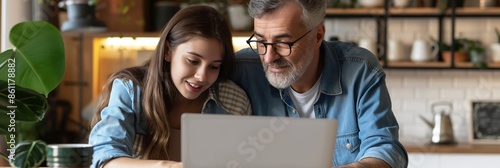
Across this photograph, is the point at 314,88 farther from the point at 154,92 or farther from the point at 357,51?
the point at 154,92

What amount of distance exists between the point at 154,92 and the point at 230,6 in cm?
298

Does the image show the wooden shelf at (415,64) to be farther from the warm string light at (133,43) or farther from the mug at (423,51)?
the warm string light at (133,43)

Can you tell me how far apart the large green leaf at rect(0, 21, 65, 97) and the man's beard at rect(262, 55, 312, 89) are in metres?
0.69

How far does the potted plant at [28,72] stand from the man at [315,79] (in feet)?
2.15

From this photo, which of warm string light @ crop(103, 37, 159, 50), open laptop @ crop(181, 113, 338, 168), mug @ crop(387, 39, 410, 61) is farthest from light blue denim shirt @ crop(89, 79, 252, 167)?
warm string light @ crop(103, 37, 159, 50)

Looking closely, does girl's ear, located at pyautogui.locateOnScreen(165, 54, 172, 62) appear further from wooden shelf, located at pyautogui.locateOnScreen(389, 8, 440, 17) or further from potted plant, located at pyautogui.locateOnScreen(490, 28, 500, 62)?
potted plant, located at pyautogui.locateOnScreen(490, 28, 500, 62)

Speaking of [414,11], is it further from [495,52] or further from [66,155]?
[66,155]

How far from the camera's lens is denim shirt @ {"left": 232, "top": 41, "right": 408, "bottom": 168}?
265cm

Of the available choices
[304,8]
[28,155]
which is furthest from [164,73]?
[28,155]

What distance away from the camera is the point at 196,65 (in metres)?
2.51

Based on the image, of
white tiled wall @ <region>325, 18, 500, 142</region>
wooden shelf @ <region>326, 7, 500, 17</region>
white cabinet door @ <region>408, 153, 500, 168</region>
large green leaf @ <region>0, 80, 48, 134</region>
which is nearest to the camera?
large green leaf @ <region>0, 80, 48, 134</region>

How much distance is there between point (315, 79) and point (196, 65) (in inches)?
19.1

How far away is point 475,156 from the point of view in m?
4.90

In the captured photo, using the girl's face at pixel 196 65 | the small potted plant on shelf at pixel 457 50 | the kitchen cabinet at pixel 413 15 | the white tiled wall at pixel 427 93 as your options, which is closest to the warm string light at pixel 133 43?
the kitchen cabinet at pixel 413 15
